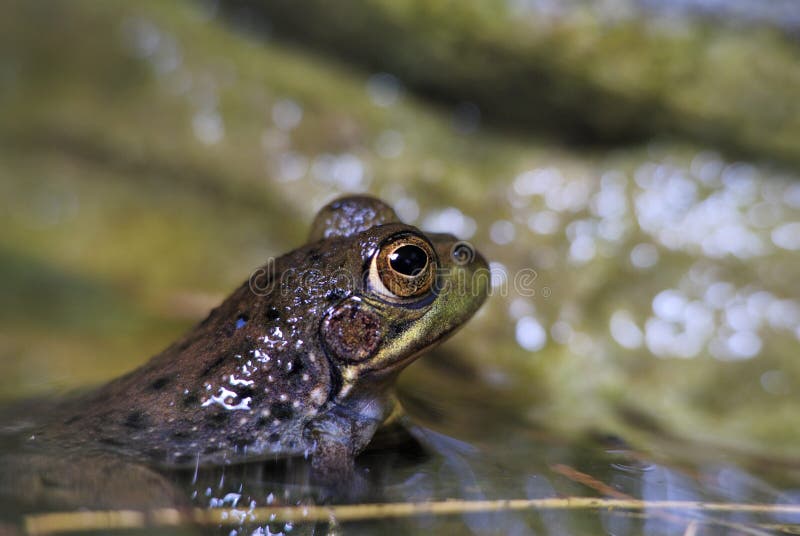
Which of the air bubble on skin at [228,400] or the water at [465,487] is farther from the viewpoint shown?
the air bubble on skin at [228,400]

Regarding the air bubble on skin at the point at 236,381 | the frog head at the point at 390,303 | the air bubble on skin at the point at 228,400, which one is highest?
the frog head at the point at 390,303

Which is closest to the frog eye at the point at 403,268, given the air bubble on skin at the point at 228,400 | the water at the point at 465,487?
the water at the point at 465,487

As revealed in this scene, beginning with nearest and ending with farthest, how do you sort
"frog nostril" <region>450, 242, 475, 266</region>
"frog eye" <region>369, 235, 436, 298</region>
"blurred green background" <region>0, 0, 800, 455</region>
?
"frog eye" <region>369, 235, 436, 298</region>
"frog nostril" <region>450, 242, 475, 266</region>
"blurred green background" <region>0, 0, 800, 455</region>

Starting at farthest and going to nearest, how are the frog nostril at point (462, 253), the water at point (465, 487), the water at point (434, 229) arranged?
1. the frog nostril at point (462, 253)
2. the water at point (434, 229)
3. the water at point (465, 487)

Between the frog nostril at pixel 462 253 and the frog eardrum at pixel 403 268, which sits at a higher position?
the frog nostril at pixel 462 253

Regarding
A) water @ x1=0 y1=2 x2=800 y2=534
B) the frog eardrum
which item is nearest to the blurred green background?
water @ x1=0 y1=2 x2=800 y2=534

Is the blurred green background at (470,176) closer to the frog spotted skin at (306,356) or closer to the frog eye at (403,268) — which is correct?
the frog spotted skin at (306,356)

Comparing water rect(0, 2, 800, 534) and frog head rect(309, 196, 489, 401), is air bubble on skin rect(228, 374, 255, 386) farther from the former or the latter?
frog head rect(309, 196, 489, 401)

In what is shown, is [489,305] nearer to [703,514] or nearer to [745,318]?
[745,318]
